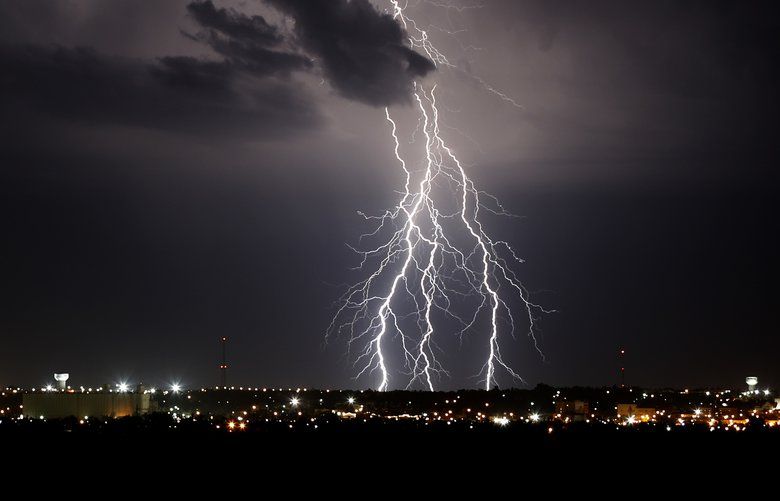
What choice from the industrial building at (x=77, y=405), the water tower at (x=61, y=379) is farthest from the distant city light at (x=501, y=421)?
the water tower at (x=61, y=379)

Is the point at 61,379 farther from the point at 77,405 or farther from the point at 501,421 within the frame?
the point at 501,421

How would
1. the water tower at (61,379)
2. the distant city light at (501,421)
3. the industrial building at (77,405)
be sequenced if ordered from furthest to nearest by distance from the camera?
the water tower at (61,379), the industrial building at (77,405), the distant city light at (501,421)

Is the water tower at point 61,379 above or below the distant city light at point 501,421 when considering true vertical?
above

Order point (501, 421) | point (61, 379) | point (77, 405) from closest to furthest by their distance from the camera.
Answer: point (77, 405)
point (501, 421)
point (61, 379)

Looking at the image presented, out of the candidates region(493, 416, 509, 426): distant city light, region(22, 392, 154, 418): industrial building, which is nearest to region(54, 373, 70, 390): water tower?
region(22, 392, 154, 418): industrial building

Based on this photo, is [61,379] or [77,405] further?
[61,379]

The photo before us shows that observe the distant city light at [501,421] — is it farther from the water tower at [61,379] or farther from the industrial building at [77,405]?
the water tower at [61,379]

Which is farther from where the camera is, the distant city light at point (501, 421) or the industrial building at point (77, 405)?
the industrial building at point (77, 405)

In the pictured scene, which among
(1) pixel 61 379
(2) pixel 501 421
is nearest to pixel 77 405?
(1) pixel 61 379

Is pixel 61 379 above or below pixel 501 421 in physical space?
above

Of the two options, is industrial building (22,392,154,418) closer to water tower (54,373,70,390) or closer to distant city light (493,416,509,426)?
water tower (54,373,70,390)

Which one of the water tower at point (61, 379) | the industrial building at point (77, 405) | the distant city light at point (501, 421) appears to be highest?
the water tower at point (61, 379)

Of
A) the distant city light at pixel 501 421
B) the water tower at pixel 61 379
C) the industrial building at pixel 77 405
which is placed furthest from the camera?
the water tower at pixel 61 379

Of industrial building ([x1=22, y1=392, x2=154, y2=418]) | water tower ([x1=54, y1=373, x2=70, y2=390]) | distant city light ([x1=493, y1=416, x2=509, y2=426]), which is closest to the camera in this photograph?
distant city light ([x1=493, y1=416, x2=509, y2=426])
